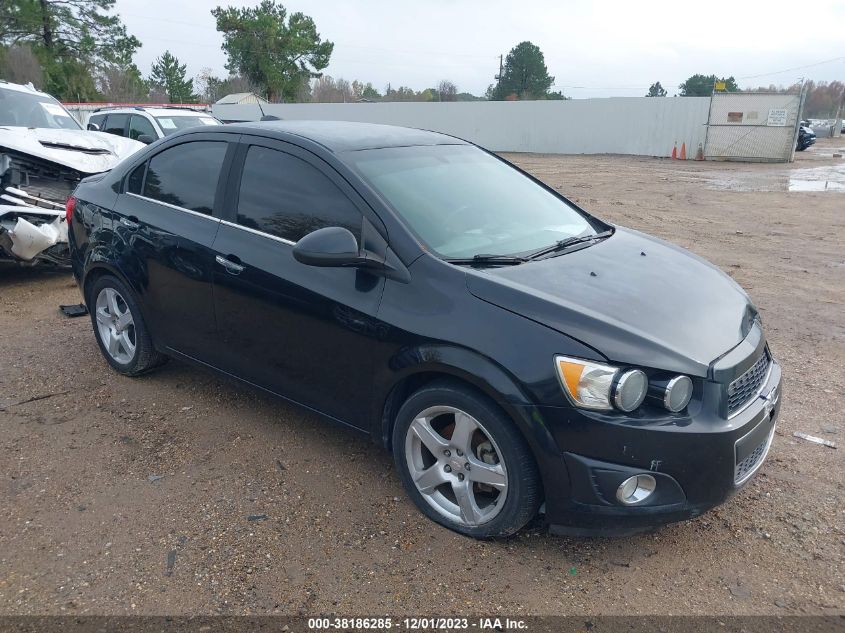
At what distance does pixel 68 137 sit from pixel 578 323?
6811 millimetres

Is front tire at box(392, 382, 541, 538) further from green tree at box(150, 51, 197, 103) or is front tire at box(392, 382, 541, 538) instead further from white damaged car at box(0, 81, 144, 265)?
green tree at box(150, 51, 197, 103)

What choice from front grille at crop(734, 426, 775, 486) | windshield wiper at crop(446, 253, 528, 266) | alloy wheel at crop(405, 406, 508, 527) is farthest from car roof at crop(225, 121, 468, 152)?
front grille at crop(734, 426, 775, 486)

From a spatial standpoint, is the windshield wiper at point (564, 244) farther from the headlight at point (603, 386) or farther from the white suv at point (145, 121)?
the white suv at point (145, 121)

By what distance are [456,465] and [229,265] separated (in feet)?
5.48

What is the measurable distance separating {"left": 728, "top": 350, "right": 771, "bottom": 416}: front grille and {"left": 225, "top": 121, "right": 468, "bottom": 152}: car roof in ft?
7.07

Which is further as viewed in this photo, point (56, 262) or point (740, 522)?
point (56, 262)

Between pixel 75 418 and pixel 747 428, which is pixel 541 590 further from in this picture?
pixel 75 418

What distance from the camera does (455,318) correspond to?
9.29 ft

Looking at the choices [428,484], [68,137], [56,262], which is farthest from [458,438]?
[68,137]

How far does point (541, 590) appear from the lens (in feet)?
8.83

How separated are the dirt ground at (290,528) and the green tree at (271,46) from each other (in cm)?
5965

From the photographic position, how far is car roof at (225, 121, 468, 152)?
11.8ft

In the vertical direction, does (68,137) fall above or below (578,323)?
above

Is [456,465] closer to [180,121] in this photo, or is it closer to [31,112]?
[31,112]
